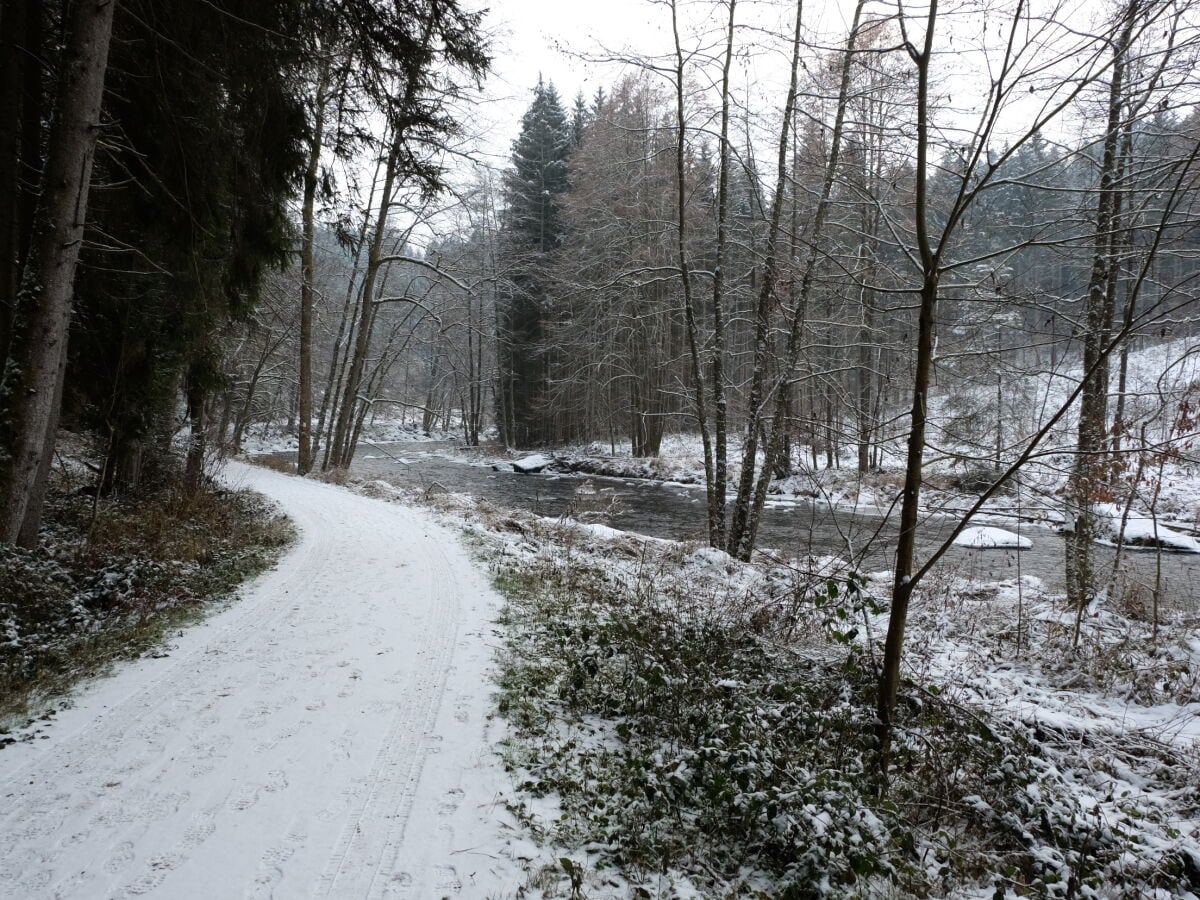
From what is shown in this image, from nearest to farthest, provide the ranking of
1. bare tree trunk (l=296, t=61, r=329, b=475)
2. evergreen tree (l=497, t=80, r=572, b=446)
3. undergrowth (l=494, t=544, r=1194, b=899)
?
1. undergrowth (l=494, t=544, r=1194, b=899)
2. bare tree trunk (l=296, t=61, r=329, b=475)
3. evergreen tree (l=497, t=80, r=572, b=446)

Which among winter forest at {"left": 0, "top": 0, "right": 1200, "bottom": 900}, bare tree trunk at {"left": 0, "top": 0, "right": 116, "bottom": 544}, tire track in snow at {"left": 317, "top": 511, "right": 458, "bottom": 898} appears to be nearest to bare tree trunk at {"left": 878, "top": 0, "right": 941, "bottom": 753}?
winter forest at {"left": 0, "top": 0, "right": 1200, "bottom": 900}

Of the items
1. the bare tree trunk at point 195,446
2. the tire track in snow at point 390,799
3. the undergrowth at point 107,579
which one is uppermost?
the bare tree trunk at point 195,446

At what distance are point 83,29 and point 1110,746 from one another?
923 centimetres

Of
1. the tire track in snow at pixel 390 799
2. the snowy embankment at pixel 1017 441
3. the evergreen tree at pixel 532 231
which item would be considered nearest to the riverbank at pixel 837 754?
the tire track in snow at pixel 390 799

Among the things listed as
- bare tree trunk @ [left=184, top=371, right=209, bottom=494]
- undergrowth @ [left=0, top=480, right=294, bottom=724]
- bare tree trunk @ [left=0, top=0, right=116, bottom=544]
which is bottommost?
undergrowth @ [left=0, top=480, right=294, bottom=724]

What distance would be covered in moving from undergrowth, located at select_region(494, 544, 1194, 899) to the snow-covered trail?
0.46 meters

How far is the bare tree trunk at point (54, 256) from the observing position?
4.67 metres

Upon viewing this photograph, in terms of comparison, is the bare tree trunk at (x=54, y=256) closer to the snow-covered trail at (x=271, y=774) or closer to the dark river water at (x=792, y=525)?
the snow-covered trail at (x=271, y=774)

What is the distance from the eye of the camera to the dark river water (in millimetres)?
8242

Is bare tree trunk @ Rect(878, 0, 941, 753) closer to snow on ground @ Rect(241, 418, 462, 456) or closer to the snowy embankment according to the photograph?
the snowy embankment

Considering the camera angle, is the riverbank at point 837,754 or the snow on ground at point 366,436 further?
the snow on ground at point 366,436

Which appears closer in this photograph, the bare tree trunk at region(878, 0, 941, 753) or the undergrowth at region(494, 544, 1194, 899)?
the undergrowth at region(494, 544, 1194, 899)

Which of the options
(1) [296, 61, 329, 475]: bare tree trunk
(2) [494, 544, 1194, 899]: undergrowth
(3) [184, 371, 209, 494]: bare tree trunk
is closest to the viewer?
(2) [494, 544, 1194, 899]: undergrowth

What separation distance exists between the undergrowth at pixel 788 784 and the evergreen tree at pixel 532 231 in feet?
84.5
